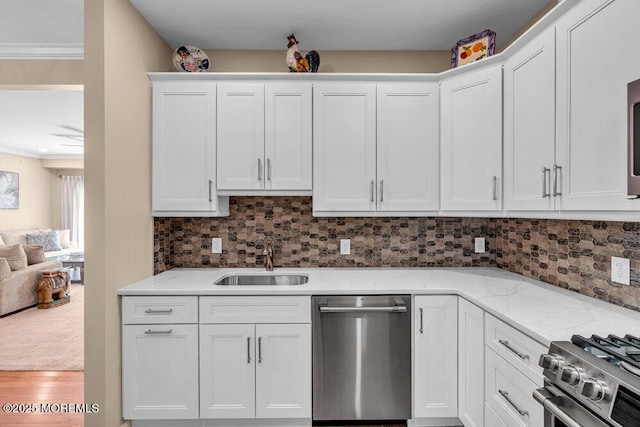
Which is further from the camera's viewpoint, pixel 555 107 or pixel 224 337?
pixel 224 337

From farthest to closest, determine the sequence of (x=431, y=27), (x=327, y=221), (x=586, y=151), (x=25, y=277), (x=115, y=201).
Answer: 1. (x=25, y=277)
2. (x=327, y=221)
3. (x=431, y=27)
4. (x=115, y=201)
5. (x=586, y=151)

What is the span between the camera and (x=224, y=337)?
6.79 feet

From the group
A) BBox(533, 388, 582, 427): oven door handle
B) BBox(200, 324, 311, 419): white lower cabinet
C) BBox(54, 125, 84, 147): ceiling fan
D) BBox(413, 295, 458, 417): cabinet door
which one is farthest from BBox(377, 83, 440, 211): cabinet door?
BBox(54, 125, 84, 147): ceiling fan

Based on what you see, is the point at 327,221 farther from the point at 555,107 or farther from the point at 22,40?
the point at 22,40

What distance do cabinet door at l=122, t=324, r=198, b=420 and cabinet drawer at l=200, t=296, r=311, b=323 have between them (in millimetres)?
154

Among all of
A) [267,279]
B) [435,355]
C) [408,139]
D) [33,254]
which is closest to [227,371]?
[267,279]

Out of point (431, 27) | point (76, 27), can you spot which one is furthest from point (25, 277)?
point (431, 27)

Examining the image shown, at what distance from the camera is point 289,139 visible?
241 centimetres

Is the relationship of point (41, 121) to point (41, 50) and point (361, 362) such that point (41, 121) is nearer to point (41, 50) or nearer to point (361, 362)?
point (41, 50)

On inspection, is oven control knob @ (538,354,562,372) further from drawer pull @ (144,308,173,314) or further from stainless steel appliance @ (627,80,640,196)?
drawer pull @ (144,308,173,314)

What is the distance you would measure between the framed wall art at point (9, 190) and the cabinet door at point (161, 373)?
725 centimetres

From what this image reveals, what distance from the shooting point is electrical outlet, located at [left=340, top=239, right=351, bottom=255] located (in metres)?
2.74

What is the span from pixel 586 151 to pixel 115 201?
7.98ft

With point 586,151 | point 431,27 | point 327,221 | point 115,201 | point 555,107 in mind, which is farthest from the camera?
point 327,221
